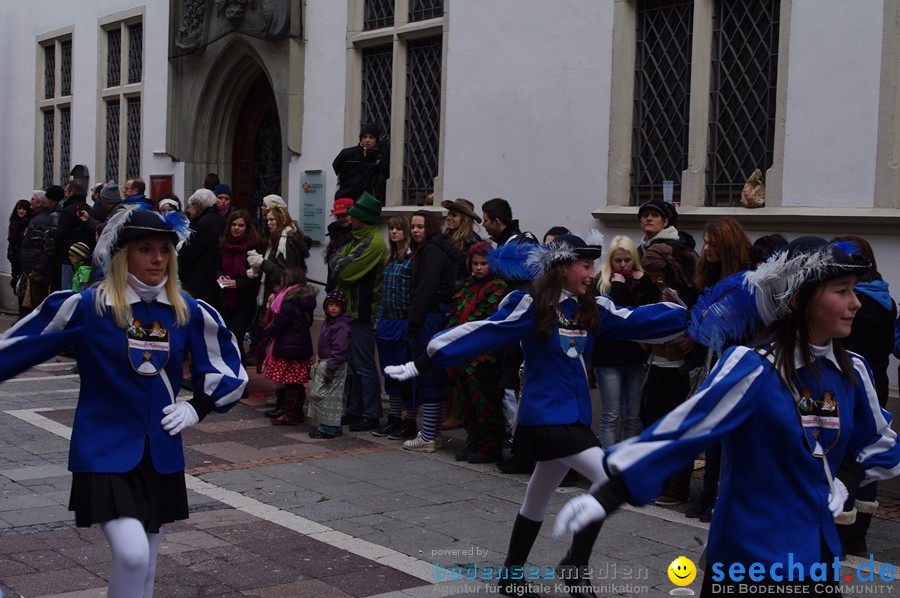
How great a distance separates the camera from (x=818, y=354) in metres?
3.74

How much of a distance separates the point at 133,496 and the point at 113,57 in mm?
15452

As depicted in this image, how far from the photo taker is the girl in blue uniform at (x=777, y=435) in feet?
11.5

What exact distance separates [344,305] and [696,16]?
12.5 feet

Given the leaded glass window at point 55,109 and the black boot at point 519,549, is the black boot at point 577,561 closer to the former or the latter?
the black boot at point 519,549

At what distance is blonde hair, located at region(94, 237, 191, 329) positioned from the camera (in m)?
4.71

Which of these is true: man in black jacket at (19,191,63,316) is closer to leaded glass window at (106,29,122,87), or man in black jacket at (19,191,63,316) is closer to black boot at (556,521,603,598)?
leaded glass window at (106,29,122,87)

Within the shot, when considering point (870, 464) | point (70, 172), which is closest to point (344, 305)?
point (870, 464)

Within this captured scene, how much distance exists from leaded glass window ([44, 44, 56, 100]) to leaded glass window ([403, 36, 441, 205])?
10550 millimetres

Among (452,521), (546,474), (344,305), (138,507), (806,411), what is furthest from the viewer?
(344,305)

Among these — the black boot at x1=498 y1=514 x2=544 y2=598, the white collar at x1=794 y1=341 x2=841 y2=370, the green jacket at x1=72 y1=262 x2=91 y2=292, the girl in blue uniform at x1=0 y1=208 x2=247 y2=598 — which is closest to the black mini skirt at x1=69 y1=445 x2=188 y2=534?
the girl in blue uniform at x1=0 y1=208 x2=247 y2=598

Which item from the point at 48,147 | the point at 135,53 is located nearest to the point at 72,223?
the point at 135,53

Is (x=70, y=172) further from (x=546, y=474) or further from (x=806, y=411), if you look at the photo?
(x=806, y=411)

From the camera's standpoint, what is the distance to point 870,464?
390cm

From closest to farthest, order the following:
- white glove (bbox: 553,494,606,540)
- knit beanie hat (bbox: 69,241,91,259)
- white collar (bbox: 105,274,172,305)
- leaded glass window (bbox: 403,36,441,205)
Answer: white glove (bbox: 553,494,606,540) < white collar (bbox: 105,274,172,305) < leaded glass window (bbox: 403,36,441,205) < knit beanie hat (bbox: 69,241,91,259)
